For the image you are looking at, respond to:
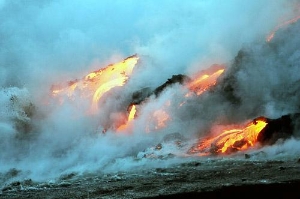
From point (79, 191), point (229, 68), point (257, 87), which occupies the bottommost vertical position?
point (79, 191)

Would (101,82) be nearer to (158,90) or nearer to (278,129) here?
(158,90)

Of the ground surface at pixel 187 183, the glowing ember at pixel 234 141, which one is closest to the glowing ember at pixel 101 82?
the glowing ember at pixel 234 141

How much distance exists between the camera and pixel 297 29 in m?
28.2

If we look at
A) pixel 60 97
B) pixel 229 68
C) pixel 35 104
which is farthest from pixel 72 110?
pixel 229 68

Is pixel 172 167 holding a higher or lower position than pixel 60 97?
lower

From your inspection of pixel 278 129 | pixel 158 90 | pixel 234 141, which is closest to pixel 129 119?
pixel 158 90

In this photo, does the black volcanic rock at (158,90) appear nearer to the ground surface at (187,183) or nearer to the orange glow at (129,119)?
the orange glow at (129,119)

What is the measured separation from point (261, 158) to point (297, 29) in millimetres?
13218

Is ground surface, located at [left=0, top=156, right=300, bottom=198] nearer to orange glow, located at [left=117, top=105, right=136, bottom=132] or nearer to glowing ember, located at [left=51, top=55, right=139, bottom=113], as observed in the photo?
orange glow, located at [left=117, top=105, right=136, bottom=132]

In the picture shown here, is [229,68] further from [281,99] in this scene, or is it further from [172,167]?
[172,167]

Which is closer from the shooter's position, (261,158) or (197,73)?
(261,158)

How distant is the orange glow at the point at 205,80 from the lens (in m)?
29.8

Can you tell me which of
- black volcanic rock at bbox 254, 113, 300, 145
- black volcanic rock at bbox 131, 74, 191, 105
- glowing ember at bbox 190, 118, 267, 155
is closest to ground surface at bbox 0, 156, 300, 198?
glowing ember at bbox 190, 118, 267, 155

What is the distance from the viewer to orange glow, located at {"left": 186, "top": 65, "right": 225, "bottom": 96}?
29.8 metres
